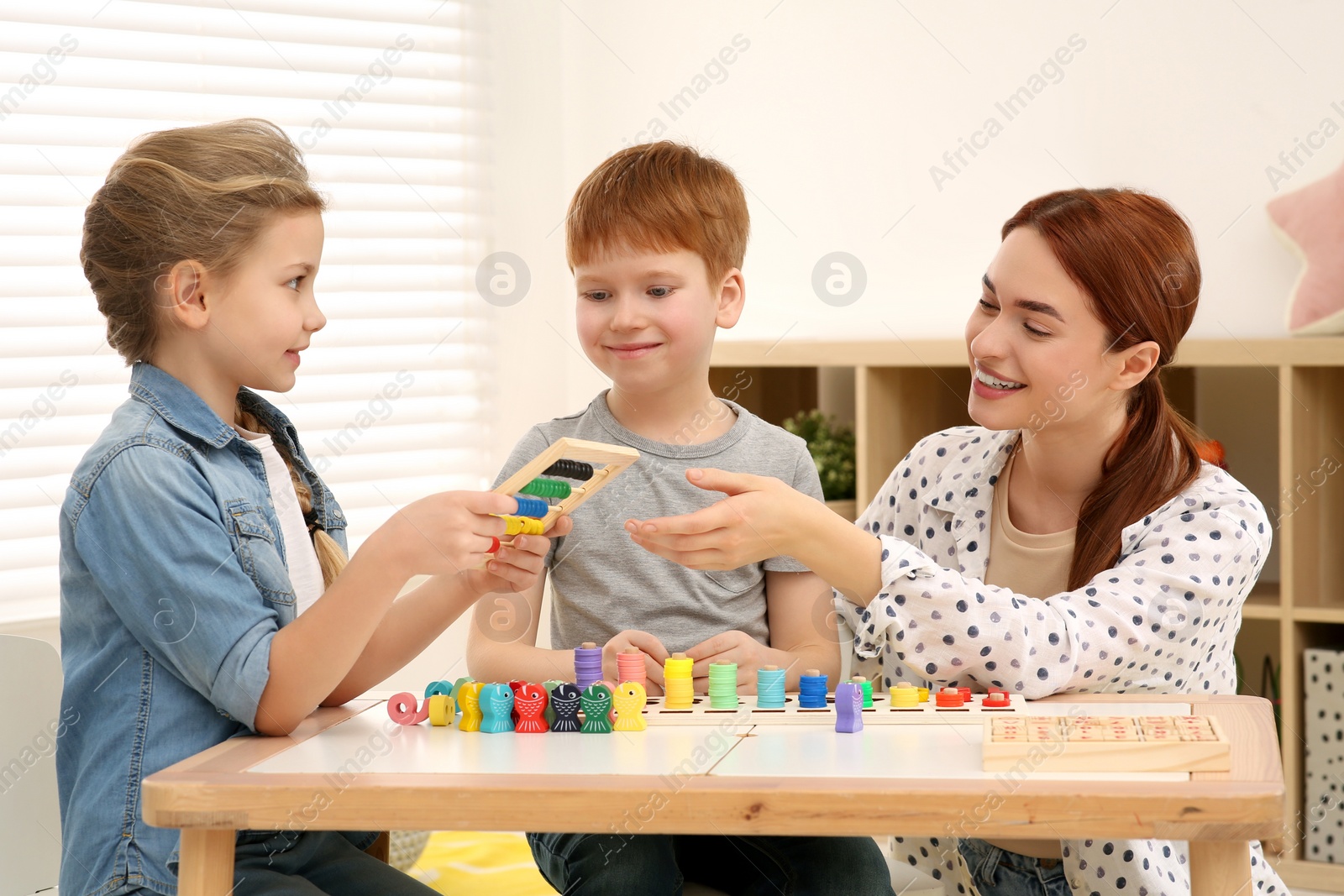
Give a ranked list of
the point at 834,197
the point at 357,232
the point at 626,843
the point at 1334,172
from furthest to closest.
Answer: the point at 834,197 < the point at 357,232 < the point at 1334,172 < the point at 626,843

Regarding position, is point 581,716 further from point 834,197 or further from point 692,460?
point 834,197

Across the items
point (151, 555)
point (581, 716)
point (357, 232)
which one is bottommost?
point (581, 716)

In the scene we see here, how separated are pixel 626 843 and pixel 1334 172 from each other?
6.18 feet

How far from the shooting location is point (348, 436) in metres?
2.60

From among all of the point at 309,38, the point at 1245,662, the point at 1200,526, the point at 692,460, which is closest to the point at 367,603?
the point at 692,460

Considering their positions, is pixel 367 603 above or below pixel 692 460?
below

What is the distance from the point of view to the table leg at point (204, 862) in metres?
0.90

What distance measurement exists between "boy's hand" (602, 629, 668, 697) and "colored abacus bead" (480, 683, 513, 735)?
6.0 inches

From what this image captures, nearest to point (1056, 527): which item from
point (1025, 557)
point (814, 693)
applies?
point (1025, 557)

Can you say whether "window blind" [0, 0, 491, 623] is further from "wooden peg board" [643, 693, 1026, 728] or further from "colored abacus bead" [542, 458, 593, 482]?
"wooden peg board" [643, 693, 1026, 728]

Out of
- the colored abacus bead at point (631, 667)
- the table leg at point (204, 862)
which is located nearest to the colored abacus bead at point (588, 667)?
the colored abacus bead at point (631, 667)

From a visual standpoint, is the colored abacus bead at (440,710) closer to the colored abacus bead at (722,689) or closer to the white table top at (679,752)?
the white table top at (679,752)

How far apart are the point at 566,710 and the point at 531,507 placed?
17cm

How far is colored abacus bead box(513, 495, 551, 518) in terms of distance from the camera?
3.49ft
